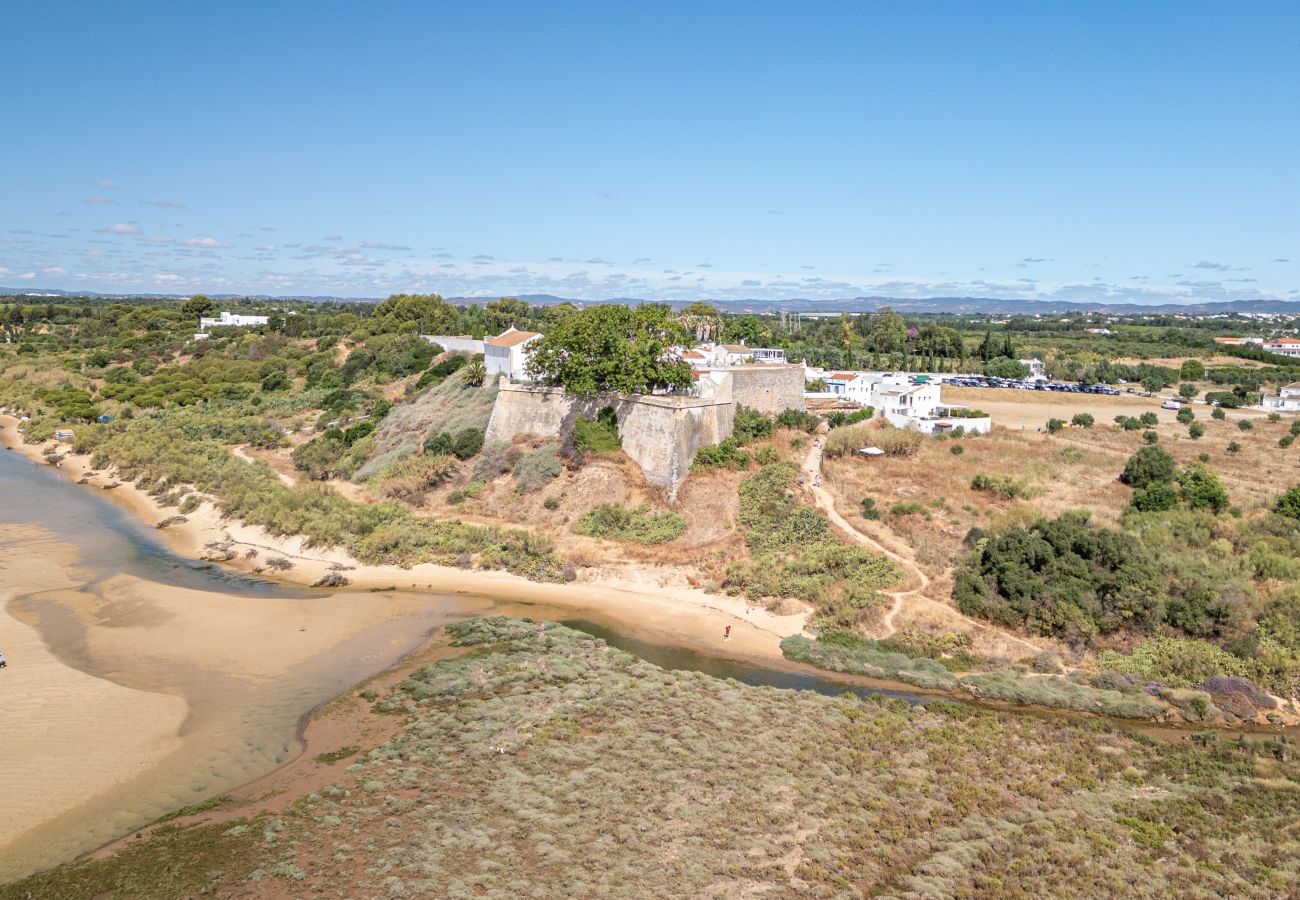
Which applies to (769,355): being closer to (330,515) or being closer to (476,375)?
(476,375)

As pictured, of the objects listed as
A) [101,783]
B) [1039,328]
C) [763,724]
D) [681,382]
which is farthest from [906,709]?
[1039,328]

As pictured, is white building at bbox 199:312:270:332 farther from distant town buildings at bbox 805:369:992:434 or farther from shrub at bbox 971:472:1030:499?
shrub at bbox 971:472:1030:499

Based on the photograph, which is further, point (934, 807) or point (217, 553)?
point (217, 553)

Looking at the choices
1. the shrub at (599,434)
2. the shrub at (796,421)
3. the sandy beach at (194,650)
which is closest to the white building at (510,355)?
the shrub at (599,434)

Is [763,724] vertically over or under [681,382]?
under

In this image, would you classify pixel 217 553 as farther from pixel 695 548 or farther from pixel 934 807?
pixel 934 807

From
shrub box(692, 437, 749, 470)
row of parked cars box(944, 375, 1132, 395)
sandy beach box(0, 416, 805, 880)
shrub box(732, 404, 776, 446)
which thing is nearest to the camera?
sandy beach box(0, 416, 805, 880)

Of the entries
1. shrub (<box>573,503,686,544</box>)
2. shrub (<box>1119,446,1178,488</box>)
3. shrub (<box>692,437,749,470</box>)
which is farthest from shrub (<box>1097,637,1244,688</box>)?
shrub (<box>692,437,749,470</box>)

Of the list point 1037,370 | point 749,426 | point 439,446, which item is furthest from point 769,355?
point 1037,370
